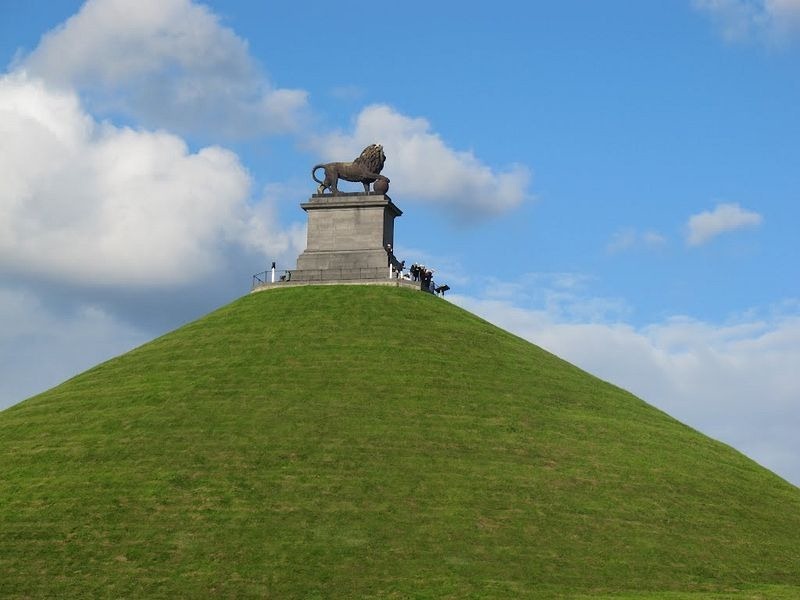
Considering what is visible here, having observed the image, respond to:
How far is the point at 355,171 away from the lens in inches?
3410

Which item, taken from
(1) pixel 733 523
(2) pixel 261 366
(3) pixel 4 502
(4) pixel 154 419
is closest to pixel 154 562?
(3) pixel 4 502

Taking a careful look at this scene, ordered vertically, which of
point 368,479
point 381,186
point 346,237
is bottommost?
point 368,479

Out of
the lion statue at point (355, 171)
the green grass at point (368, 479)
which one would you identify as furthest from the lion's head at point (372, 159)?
the green grass at point (368, 479)

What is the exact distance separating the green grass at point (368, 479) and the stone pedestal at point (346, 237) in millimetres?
6660

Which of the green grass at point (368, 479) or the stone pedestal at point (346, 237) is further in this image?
the stone pedestal at point (346, 237)

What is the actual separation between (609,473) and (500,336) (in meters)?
20.4

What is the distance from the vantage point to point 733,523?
5769 cm

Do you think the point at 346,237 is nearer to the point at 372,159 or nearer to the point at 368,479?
the point at 372,159

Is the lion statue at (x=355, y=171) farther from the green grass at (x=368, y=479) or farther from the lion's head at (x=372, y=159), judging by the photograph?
the green grass at (x=368, y=479)

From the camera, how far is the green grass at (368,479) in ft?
159

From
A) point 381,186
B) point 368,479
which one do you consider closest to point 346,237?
point 381,186

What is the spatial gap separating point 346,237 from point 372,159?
6.22m

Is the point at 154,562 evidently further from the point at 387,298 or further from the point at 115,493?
the point at 387,298

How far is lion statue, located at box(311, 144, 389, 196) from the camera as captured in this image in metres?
86.6
